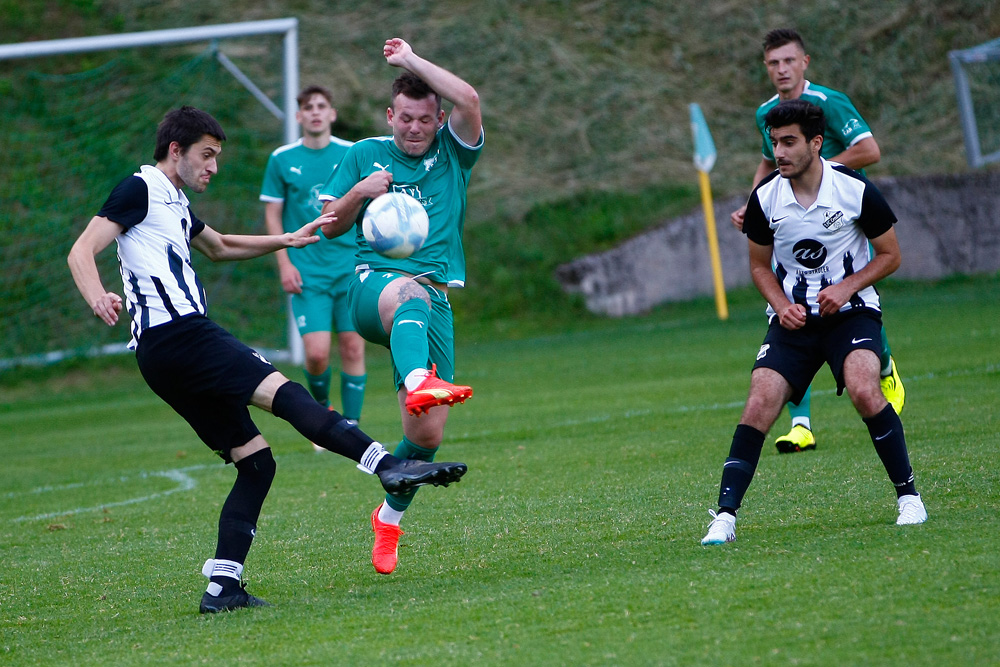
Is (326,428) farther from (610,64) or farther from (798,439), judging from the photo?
(610,64)

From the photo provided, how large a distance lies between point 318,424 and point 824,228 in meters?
2.37

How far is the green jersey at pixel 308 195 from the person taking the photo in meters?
9.19

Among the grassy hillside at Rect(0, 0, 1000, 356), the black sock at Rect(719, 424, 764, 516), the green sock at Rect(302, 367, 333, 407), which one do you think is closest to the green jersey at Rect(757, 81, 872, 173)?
the black sock at Rect(719, 424, 764, 516)

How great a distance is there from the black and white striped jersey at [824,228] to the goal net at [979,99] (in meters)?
14.6

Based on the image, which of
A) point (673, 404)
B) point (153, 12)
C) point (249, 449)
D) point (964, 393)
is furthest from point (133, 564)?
point (153, 12)

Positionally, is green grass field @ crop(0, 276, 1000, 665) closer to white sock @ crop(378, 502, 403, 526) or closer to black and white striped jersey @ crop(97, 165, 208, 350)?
white sock @ crop(378, 502, 403, 526)

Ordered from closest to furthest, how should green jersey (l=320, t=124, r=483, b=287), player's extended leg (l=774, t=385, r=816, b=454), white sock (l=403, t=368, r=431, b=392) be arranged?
white sock (l=403, t=368, r=431, b=392) → green jersey (l=320, t=124, r=483, b=287) → player's extended leg (l=774, t=385, r=816, b=454)

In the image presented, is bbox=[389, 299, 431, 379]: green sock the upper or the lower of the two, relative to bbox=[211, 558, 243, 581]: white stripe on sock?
upper

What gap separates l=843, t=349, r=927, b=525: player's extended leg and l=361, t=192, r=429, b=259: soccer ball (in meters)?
1.93

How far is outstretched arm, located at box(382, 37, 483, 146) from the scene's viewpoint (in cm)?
499

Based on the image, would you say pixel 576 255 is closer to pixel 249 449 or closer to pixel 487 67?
pixel 487 67

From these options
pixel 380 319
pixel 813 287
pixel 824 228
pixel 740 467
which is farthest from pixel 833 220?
pixel 380 319

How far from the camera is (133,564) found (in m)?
5.56

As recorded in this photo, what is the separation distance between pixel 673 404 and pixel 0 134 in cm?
1218
